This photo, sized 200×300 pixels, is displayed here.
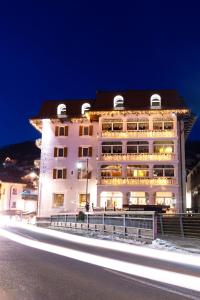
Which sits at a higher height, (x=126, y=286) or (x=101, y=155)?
(x=101, y=155)

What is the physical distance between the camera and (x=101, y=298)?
6695 mm

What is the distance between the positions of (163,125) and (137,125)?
3251 millimetres

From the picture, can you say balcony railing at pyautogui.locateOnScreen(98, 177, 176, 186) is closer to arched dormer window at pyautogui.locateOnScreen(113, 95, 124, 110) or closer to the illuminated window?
the illuminated window

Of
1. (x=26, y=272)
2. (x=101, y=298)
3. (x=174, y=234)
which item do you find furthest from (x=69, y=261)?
(x=174, y=234)

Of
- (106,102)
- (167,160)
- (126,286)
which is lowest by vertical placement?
(126,286)

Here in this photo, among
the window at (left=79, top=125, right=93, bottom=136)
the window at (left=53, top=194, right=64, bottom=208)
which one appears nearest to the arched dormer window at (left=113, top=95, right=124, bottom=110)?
the window at (left=79, top=125, right=93, bottom=136)

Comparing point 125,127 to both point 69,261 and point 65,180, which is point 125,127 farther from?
point 69,261

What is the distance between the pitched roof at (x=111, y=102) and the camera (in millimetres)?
53812

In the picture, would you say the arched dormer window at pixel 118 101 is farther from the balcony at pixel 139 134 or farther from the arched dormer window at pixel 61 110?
the arched dormer window at pixel 61 110

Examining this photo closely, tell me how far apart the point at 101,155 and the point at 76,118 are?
6423 mm

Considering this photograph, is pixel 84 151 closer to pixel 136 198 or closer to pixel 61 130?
pixel 61 130

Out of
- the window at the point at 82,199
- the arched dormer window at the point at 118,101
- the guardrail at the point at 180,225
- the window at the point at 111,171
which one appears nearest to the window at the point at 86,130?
the arched dormer window at the point at 118,101

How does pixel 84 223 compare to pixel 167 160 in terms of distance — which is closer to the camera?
pixel 84 223

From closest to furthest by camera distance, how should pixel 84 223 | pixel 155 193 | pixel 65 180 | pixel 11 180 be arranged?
1. pixel 84 223
2. pixel 155 193
3. pixel 65 180
4. pixel 11 180
